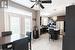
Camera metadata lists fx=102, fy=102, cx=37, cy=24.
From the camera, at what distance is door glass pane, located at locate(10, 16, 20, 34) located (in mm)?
5330

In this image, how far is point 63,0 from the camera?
4703 mm

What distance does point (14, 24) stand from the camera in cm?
562

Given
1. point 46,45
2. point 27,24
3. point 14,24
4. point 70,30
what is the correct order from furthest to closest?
point 27,24 < point 46,45 < point 14,24 < point 70,30

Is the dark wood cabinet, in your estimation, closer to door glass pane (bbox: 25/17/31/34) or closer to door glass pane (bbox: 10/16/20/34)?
door glass pane (bbox: 10/16/20/34)

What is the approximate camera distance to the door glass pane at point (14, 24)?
5.33m

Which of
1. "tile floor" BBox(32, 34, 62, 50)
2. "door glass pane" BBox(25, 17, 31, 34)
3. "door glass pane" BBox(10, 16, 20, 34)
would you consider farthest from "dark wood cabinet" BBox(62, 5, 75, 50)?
"door glass pane" BBox(25, 17, 31, 34)

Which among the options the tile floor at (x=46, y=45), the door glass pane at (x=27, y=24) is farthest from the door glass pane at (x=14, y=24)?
the tile floor at (x=46, y=45)

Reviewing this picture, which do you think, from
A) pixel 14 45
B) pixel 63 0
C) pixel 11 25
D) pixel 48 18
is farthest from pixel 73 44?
pixel 48 18

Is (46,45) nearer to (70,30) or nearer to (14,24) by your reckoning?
(14,24)

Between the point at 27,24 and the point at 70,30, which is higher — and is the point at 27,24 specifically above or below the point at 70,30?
above

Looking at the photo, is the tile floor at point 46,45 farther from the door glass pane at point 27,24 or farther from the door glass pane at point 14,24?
the door glass pane at point 14,24

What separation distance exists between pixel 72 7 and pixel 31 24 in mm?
4329

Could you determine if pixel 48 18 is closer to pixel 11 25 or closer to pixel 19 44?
pixel 11 25

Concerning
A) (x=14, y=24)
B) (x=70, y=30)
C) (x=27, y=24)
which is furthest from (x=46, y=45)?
(x=70, y=30)
